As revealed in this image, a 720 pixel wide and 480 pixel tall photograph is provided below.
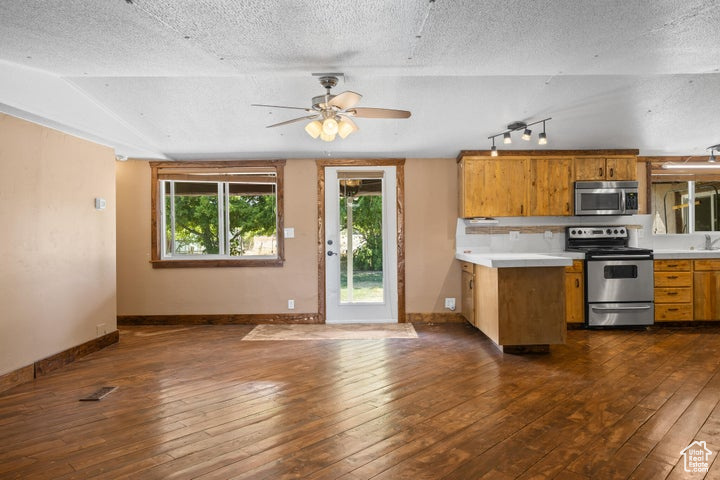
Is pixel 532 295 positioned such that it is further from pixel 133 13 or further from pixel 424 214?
pixel 133 13

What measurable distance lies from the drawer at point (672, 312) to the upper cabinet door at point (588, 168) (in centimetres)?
172

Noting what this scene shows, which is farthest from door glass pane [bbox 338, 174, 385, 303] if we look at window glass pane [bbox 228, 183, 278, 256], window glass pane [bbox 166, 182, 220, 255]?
window glass pane [bbox 166, 182, 220, 255]

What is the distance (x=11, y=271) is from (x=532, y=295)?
4393 millimetres

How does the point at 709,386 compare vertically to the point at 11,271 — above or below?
below

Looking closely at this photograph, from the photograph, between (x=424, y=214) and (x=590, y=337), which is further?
(x=424, y=214)

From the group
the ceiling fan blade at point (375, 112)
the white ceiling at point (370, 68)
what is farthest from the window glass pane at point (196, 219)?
the ceiling fan blade at point (375, 112)

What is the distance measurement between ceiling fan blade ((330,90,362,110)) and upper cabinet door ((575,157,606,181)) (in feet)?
11.5

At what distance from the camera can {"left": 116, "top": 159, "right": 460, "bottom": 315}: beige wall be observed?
209 inches

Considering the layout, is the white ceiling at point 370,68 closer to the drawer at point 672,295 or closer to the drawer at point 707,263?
the drawer at point 707,263

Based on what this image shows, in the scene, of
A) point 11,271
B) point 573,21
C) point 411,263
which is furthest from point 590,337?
point 11,271

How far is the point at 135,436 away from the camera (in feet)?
7.54

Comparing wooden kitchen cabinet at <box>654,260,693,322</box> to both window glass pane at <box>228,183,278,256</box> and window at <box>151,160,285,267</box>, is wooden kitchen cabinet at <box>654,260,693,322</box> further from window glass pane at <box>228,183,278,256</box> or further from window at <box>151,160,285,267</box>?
window glass pane at <box>228,183,278,256</box>

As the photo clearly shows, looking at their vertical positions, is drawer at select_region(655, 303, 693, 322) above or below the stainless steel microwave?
below

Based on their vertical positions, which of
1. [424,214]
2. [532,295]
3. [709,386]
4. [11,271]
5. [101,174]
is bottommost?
[709,386]
